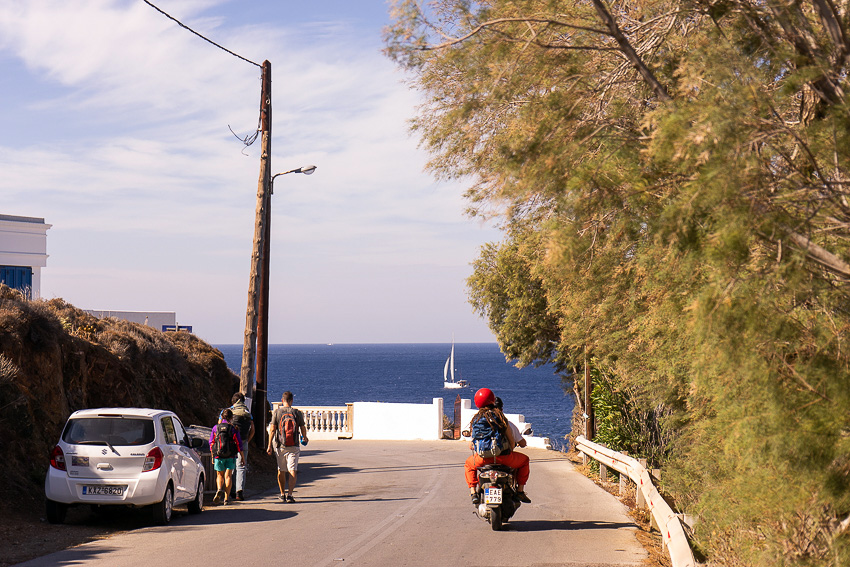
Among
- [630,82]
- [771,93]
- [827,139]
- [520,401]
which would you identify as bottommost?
[520,401]

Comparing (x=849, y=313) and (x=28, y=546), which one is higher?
(x=849, y=313)

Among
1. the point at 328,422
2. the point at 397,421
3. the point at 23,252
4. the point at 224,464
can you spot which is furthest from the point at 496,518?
the point at 23,252

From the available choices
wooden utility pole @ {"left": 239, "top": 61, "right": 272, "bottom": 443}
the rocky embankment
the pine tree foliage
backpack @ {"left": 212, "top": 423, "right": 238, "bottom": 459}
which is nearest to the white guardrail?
the pine tree foliage

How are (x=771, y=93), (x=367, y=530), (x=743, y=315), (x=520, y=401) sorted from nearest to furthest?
(x=743, y=315) → (x=771, y=93) → (x=367, y=530) → (x=520, y=401)

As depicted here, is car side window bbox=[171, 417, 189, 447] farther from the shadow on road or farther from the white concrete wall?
the white concrete wall

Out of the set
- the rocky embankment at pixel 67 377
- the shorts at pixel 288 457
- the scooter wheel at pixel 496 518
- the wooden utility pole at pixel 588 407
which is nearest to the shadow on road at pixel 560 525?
the scooter wheel at pixel 496 518

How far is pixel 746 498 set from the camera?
6.83 m

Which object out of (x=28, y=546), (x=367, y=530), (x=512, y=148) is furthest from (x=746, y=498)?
(x=28, y=546)

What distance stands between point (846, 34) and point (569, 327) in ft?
35.0

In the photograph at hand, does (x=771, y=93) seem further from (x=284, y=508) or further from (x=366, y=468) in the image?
(x=366, y=468)

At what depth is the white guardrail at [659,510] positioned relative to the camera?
7726 mm

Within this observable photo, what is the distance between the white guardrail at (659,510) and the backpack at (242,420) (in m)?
6.60

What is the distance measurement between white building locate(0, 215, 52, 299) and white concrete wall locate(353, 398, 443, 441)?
46.6 ft

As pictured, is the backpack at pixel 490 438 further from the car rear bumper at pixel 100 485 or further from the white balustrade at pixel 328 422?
the white balustrade at pixel 328 422
